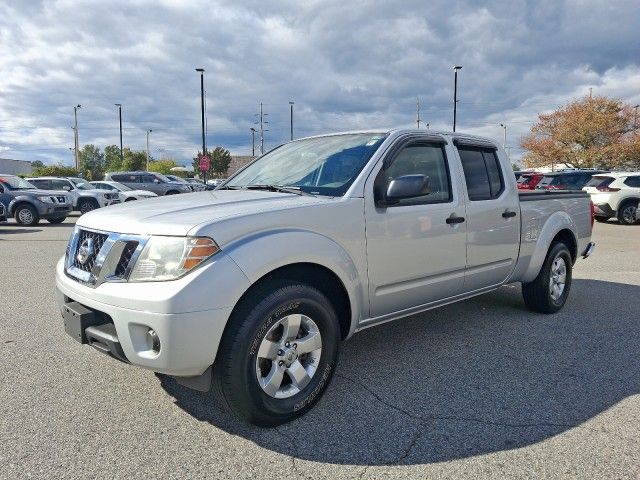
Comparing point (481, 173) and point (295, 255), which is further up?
point (481, 173)

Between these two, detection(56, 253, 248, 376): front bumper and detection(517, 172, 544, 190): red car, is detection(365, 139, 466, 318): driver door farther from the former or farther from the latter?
detection(517, 172, 544, 190): red car

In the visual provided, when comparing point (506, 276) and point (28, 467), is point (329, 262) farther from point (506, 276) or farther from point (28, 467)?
point (506, 276)

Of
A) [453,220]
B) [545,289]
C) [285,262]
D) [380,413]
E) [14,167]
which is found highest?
[14,167]

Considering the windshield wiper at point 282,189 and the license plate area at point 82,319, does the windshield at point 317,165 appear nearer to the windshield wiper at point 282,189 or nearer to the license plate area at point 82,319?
the windshield wiper at point 282,189

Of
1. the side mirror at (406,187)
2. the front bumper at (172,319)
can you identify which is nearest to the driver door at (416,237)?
the side mirror at (406,187)

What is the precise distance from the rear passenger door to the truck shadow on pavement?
64 cm

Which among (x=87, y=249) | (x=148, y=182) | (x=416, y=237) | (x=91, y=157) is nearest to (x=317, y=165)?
(x=416, y=237)

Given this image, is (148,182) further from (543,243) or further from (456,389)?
(456,389)

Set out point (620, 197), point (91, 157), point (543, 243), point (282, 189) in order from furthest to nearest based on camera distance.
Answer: point (91, 157), point (620, 197), point (543, 243), point (282, 189)

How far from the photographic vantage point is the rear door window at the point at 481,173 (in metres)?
4.29

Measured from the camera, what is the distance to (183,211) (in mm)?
2961

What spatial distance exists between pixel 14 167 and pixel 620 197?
88.9 m

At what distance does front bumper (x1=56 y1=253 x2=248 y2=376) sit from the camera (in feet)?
8.21

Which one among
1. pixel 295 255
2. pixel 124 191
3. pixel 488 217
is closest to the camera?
pixel 295 255
